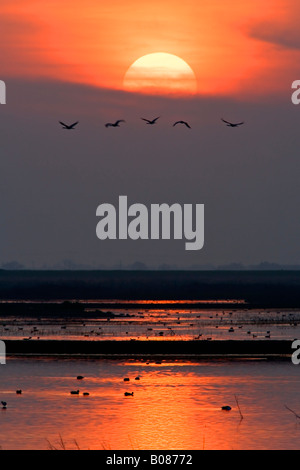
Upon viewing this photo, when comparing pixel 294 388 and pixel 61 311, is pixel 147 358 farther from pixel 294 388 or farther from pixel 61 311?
pixel 61 311

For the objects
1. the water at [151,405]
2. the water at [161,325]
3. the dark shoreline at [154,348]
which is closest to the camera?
the water at [151,405]

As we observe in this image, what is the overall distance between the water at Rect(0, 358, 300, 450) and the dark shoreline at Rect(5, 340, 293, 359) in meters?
3.88

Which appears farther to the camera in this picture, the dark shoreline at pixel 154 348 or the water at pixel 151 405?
the dark shoreline at pixel 154 348

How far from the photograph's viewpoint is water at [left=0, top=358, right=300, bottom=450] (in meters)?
35.9

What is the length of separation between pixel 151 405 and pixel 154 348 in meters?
22.0

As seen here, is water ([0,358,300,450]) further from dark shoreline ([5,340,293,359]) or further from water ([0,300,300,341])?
water ([0,300,300,341])

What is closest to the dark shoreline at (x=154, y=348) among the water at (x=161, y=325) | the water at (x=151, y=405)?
the water at (x=151, y=405)

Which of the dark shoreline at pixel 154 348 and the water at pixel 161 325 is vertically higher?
the water at pixel 161 325

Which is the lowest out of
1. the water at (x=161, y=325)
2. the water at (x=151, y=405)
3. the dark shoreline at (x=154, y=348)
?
the water at (x=151, y=405)

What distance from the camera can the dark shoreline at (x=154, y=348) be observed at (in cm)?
6384

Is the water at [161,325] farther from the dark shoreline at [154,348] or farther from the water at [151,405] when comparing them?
the water at [151,405]

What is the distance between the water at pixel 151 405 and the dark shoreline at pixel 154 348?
388cm

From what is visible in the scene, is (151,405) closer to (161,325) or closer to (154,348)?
(154,348)
